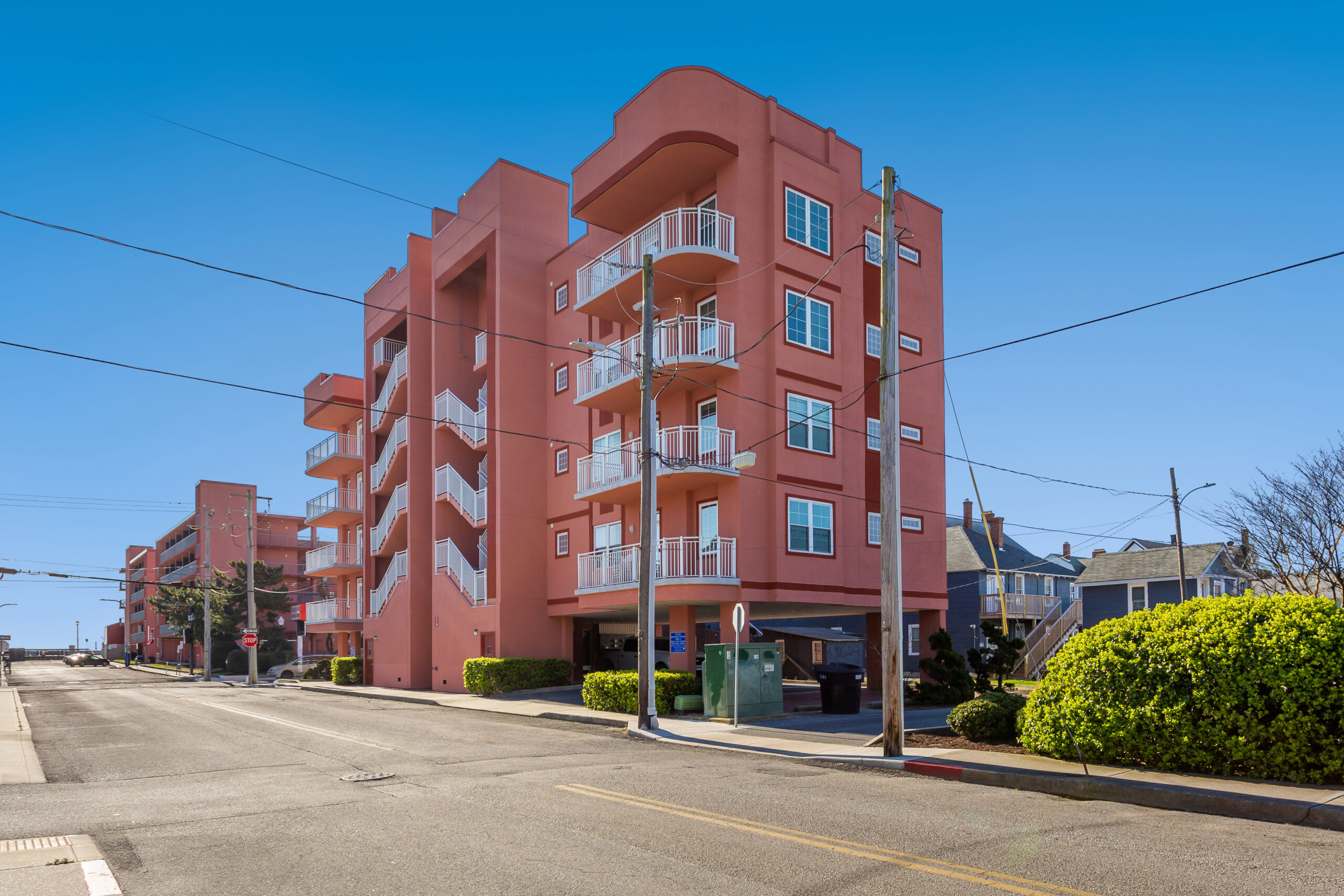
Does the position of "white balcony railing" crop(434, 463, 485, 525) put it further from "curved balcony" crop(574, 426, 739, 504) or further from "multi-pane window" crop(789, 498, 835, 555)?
"multi-pane window" crop(789, 498, 835, 555)

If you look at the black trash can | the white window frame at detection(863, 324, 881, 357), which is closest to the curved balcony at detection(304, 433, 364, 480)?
the white window frame at detection(863, 324, 881, 357)

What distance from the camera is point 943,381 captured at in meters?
32.8

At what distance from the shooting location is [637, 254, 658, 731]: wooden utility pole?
1931cm

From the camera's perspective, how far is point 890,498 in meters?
14.9

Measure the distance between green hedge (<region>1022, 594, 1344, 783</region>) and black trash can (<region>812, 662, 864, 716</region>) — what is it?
29.1ft

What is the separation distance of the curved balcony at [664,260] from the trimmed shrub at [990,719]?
13.8 meters

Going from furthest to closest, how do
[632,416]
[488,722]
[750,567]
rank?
[632,416], [750,567], [488,722]

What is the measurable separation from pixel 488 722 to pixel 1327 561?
962 inches

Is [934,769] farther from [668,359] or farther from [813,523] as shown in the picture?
[668,359]

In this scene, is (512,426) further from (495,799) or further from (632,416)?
(495,799)

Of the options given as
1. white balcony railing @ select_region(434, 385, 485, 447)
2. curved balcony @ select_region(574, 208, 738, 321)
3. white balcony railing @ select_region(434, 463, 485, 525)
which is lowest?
white balcony railing @ select_region(434, 463, 485, 525)

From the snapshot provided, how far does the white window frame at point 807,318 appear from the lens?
26.3 m

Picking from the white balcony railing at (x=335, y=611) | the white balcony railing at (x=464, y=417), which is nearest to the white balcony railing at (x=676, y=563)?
the white balcony railing at (x=464, y=417)

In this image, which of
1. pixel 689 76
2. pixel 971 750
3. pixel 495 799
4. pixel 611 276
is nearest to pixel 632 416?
pixel 611 276
